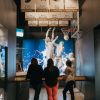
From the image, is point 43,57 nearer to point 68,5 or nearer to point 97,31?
point 68,5

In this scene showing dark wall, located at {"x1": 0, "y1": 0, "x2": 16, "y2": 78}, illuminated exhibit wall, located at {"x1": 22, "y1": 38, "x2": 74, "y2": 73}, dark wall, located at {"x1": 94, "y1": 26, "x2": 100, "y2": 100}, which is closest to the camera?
dark wall, located at {"x1": 0, "y1": 0, "x2": 16, "y2": 78}

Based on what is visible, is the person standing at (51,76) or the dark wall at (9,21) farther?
the person standing at (51,76)

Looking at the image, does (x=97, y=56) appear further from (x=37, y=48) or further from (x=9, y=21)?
(x=37, y=48)

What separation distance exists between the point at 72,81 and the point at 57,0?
314cm

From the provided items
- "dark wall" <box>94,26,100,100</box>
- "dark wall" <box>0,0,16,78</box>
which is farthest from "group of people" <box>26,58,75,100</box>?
"dark wall" <box>94,26,100,100</box>

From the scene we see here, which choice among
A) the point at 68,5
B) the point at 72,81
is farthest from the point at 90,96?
the point at 68,5

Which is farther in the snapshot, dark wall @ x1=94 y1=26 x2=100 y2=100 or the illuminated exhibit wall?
the illuminated exhibit wall

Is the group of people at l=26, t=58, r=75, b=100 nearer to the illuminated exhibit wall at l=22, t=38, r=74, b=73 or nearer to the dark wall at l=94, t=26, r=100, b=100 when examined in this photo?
the dark wall at l=94, t=26, r=100, b=100

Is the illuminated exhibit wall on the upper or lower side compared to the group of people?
upper

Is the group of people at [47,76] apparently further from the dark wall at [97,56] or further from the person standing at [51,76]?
the dark wall at [97,56]

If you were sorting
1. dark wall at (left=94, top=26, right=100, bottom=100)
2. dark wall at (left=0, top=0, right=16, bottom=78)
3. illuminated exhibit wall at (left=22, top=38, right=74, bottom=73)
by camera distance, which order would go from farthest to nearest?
illuminated exhibit wall at (left=22, top=38, right=74, bottom=73) < dark wall at (left=94, top=26, right=100, bottom=100) < dark wall at (left=0, top=0, right=16, bottom=78)

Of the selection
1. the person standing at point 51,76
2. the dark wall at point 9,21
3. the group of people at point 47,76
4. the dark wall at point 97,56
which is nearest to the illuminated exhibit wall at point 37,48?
the group of people at point 47,76

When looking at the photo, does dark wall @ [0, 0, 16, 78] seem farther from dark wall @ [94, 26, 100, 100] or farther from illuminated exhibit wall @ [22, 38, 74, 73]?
illuminated exhibit wall @ [22, 38, 74, 73]

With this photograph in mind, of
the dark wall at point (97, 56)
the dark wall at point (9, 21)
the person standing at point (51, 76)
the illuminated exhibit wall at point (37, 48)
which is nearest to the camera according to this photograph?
the dark wall at point (9, 21)
